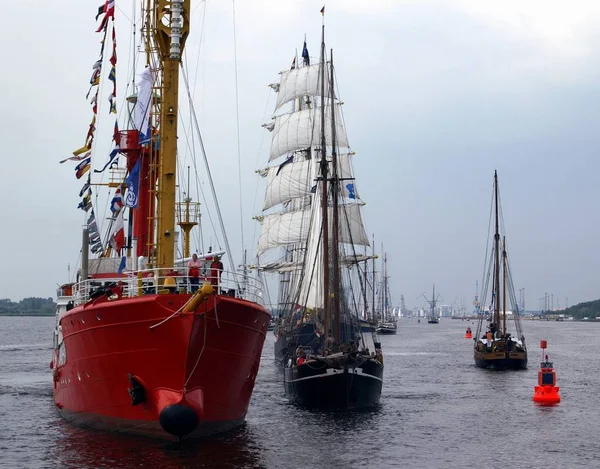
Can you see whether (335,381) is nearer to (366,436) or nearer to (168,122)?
(366,436)

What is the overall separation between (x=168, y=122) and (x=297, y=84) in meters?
61.8

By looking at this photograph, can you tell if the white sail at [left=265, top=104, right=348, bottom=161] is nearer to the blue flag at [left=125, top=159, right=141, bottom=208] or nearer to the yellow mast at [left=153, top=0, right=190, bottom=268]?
the blue flag at [left=125, top=159, right=141, bottom=208]

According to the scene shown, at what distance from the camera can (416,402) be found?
3988 cm

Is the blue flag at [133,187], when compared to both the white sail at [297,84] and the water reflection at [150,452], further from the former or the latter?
the white sail at [297,84]

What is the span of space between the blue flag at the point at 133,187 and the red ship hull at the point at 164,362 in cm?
456

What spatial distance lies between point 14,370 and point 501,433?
37894 millimetres

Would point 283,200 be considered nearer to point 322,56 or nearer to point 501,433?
point 322,56

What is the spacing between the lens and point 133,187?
3081 cm

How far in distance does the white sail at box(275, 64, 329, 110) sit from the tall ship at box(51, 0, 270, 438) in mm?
55302

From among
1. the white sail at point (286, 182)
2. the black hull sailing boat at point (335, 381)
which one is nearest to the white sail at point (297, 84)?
the white sail at point (286, 182)

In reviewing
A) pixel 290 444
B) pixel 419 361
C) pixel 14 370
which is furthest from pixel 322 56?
pixel 419 361

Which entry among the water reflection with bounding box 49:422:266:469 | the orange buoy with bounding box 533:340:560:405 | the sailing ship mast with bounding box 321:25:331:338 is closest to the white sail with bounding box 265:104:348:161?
the sailing ship mast with bounding box 321:25:331:338

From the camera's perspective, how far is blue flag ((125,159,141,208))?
97.1 ft

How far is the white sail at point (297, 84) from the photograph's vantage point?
86562 millimetres
